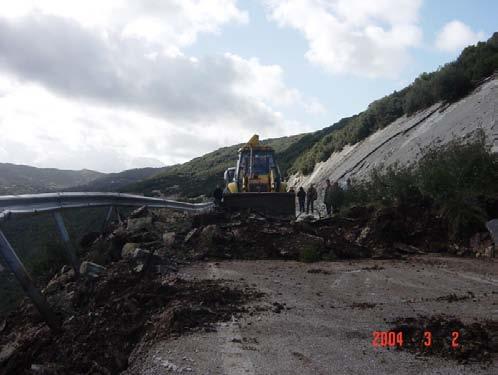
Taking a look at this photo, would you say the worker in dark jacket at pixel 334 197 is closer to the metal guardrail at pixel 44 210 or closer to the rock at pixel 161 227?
the rock at pixel 161 227

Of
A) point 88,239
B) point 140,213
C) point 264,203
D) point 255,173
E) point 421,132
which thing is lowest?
point 88,239

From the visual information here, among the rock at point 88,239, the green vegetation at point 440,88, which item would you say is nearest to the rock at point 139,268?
the rock at point 88,239

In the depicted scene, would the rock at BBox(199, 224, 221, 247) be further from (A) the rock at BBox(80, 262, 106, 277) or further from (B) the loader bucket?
(B) the loader bucket

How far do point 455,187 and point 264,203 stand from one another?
8.28m

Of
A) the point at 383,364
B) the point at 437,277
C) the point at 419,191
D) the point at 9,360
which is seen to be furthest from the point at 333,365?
the point at 419,191

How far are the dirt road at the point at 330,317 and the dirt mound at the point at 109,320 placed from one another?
1.07 ft

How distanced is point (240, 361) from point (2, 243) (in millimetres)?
3067

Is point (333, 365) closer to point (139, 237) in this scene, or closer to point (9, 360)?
point (9, 360)

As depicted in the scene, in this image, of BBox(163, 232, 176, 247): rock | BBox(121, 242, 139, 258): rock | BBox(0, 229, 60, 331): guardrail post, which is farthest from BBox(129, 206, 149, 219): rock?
BBox(0, 229, 60, 331): guardrail post

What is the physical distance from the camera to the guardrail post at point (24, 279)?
573 centimetres

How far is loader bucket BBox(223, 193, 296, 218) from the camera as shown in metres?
18.8

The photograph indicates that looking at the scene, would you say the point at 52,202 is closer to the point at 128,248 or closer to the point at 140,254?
the point at 140,254
